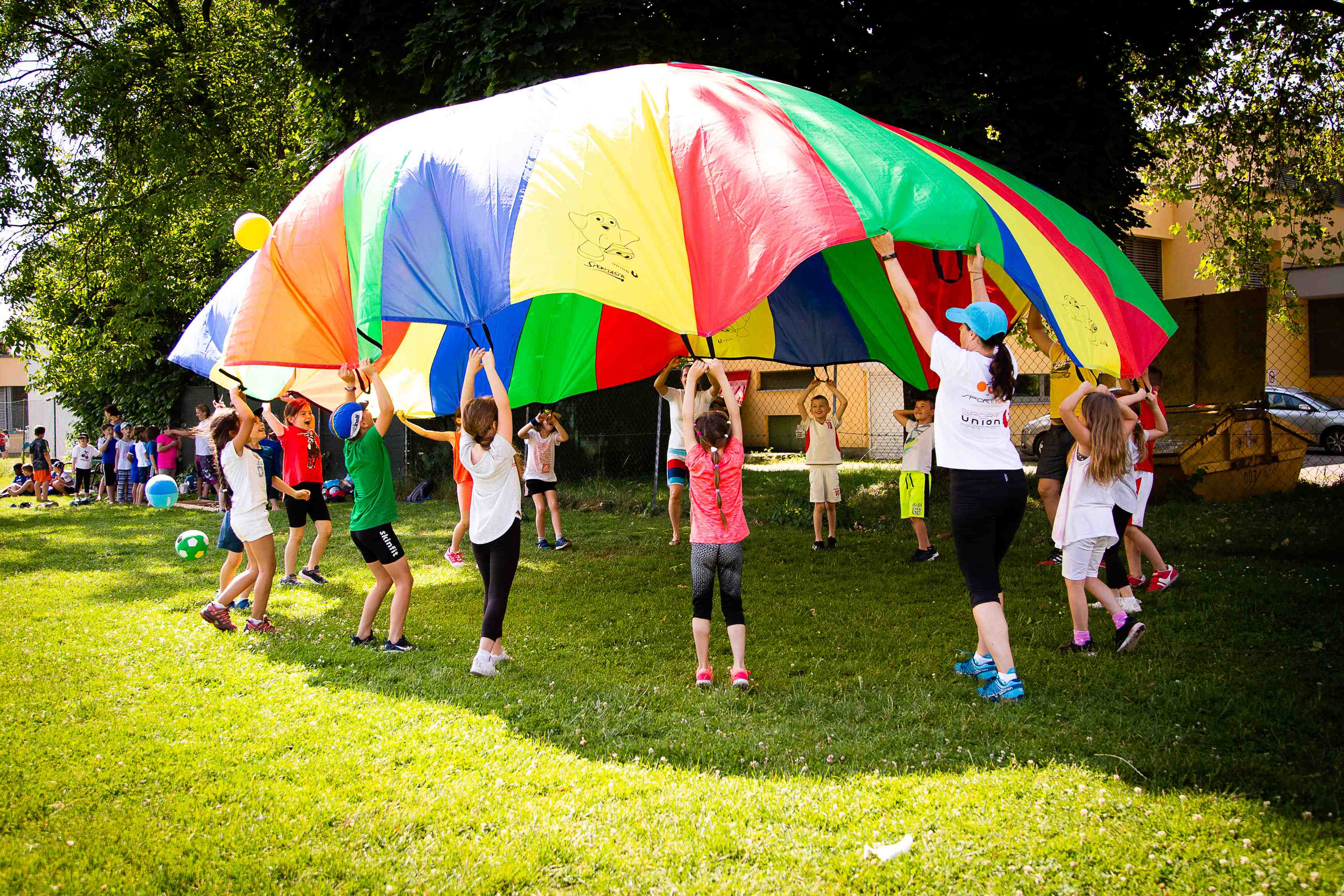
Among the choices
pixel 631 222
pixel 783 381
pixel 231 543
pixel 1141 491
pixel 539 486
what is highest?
pixel 783 381

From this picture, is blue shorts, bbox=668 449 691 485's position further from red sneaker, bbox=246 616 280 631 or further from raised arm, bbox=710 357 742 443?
raised arm, bbox=710 357 742 443

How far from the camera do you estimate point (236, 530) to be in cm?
694

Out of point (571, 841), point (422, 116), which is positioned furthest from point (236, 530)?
point (571, 841)

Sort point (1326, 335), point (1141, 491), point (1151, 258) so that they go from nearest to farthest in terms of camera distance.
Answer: point (1141, 491) < point (1326, 335) < point (1151, 258)

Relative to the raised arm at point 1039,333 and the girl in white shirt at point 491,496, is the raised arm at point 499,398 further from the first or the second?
the raised arm at point 1039,333

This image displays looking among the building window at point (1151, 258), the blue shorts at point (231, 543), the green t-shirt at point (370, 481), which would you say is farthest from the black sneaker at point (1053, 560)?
the building window at point (1151, 258)

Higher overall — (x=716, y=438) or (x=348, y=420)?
(x=348, y=420)

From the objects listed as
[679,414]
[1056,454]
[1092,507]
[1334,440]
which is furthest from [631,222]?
[1334,440]

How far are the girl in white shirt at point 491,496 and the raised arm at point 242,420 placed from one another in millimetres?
2248

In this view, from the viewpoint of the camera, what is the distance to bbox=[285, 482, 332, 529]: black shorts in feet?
28.7

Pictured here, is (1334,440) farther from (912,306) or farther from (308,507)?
(308,507)

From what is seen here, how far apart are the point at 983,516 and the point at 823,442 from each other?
5193 millimetres

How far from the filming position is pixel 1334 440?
64.7ft

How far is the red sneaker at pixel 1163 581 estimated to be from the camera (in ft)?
→ 24.5
